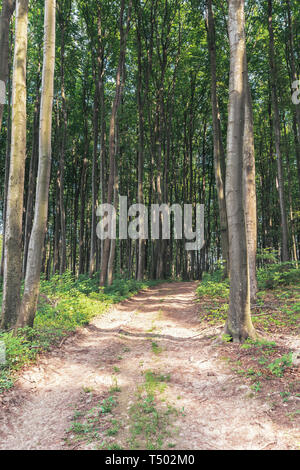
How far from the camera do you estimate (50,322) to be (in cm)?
699

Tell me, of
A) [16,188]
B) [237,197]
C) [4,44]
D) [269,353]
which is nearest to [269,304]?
[269,353]

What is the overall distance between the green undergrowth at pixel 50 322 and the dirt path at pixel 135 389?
0.23 meters

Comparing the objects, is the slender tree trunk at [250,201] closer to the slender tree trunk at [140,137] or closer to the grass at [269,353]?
the grass at [269,353]

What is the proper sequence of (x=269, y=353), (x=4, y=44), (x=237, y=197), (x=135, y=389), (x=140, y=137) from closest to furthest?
(x=135, y=389) < (x=269, y=353) < (x=237, y=197) < (x=4, y=44) < (x=140, y=137)

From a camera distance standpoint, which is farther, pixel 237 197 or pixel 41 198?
pixel 41 198

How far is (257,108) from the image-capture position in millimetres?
23250

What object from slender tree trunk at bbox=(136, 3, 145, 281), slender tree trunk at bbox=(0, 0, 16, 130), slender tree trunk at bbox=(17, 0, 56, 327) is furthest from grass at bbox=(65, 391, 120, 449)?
slender tree trunk at bbox=(136, 3, 145, 281)

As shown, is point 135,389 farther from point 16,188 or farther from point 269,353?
point 16,188

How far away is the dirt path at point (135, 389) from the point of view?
303 cm

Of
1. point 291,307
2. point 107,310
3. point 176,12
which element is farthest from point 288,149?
point 107,310

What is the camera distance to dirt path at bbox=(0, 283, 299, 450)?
303cm

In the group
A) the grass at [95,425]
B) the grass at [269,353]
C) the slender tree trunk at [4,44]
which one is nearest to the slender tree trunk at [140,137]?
the grass at [269,353]

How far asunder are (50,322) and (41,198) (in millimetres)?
3016
